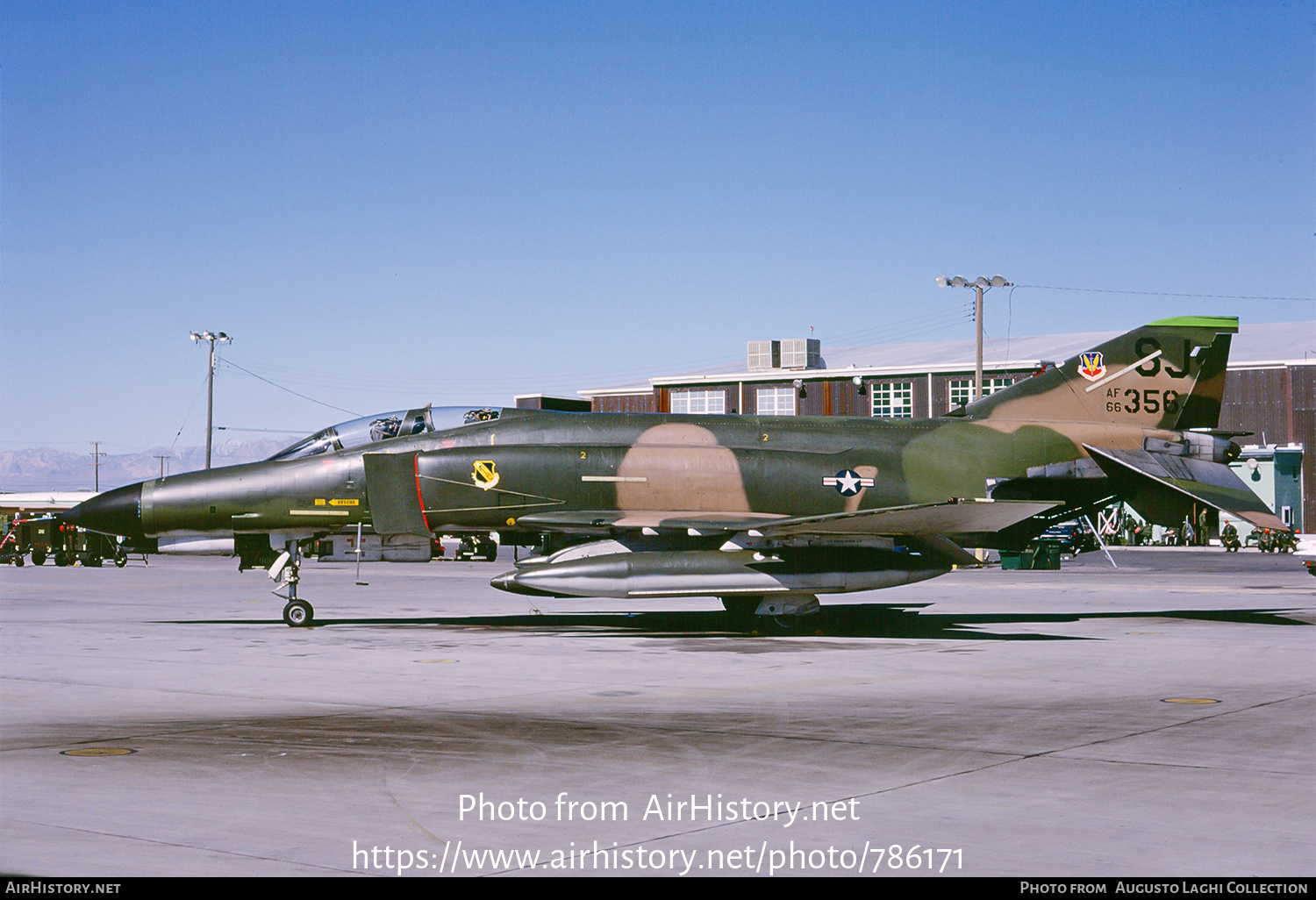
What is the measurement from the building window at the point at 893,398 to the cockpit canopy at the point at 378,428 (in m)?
57.7

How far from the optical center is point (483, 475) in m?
19.0

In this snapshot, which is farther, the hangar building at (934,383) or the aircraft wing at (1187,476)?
the hangar building at (934,383)

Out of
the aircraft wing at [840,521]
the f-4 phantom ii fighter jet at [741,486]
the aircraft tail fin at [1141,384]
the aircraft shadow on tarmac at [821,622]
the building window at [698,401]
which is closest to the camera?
the aircraft wing at [840,521]

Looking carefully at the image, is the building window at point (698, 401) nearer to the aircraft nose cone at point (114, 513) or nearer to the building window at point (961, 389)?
the building window at point (961, 389)

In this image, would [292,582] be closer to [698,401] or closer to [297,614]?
[297,614]

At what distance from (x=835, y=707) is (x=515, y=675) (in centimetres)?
380

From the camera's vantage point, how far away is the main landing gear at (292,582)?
19.0 meters

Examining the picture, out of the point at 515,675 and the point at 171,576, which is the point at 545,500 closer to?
the point at 515,675

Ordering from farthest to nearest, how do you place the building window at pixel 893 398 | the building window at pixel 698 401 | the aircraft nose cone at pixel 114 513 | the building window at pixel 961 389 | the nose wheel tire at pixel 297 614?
the building window at pixel 698 401, the building window at pixel 893 398, the building window at pixel 961 389, the nose wheel tire at pixel 297 614, the aircraft nose cone at pixel 114 513

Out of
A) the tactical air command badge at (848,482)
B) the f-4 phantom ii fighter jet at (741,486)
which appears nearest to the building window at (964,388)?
the f-4 phantom ii fighter jet at (741,486)

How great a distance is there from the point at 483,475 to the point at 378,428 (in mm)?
2030

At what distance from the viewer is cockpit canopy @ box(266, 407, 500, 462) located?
19.6 meters

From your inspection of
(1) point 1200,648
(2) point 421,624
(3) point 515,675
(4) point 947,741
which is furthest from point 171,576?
(4) point 947,741
